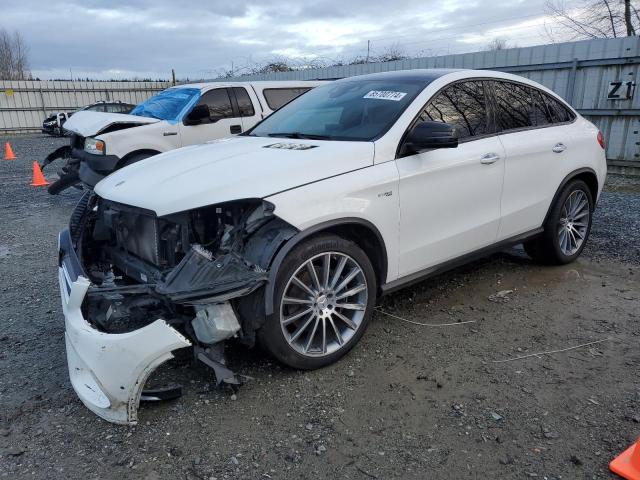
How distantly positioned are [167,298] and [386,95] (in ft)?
7.43

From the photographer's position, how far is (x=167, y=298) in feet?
8.90

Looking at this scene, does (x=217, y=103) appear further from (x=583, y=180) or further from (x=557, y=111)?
(x=583, y=180)

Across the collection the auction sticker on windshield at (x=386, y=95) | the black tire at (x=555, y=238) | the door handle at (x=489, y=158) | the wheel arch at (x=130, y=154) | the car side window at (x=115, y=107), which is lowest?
the black tire at (x=555, y=238)

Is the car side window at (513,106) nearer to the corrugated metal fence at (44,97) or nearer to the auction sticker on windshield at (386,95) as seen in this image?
the auction sticker on windshield at (386,95)

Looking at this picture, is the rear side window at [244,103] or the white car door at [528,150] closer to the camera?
the white car door at [528,150]

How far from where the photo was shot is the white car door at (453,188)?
352 centimetres

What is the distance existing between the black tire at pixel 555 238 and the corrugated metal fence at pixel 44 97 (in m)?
27.2

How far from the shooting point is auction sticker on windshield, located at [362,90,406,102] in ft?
12.5

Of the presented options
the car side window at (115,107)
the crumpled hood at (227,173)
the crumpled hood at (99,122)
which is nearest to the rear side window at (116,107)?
the car side window at (115,107)

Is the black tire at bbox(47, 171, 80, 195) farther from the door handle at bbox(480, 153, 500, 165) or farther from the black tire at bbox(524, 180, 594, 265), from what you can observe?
the black tire at bbox(524, 180, 594, 265)

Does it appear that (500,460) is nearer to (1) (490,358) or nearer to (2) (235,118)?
(1) (490,358)

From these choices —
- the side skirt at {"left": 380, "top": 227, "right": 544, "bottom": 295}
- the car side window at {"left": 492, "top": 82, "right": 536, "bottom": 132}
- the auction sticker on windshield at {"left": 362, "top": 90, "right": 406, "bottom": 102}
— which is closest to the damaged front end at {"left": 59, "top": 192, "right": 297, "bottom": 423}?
the side skirt at {"left": 380, "top": 227, "right": 544, "bottom": 295}

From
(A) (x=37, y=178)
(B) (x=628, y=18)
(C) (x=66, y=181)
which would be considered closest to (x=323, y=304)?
(C) (x=66, y=181)

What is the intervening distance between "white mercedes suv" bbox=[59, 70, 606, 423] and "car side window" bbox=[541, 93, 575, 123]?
0.31 m
